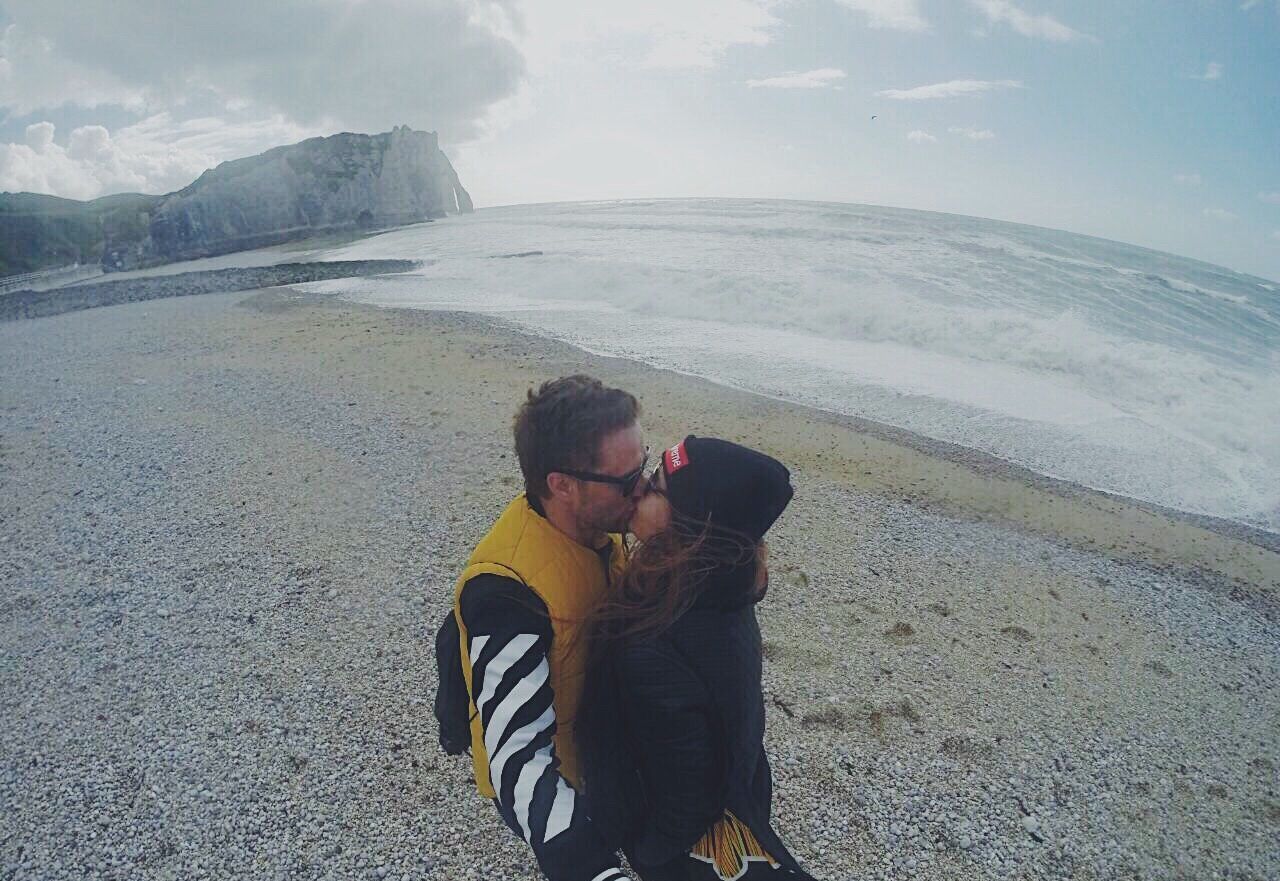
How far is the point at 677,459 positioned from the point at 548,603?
541 millimetres

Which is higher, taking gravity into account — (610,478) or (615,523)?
(610,478)

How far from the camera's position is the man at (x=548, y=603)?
1828 millimetres

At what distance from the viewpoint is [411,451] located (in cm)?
984

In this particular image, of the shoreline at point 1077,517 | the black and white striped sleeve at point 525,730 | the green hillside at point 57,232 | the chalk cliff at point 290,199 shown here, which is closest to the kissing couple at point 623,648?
the black and white striped sleeve at point 525,730

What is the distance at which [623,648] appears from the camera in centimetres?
185

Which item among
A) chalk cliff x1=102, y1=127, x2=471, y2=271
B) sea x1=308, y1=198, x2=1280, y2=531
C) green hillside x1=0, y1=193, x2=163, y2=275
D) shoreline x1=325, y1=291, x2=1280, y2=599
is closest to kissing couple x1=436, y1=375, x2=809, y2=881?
shoreline x1=325, y1=291, x2=1280, y2=599

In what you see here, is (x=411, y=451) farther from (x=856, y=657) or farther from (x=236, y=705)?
(x=856, y=657)

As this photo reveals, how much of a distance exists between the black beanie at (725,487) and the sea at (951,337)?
10.8m

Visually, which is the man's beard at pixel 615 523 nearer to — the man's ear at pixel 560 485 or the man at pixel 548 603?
the man at pixel 548 603

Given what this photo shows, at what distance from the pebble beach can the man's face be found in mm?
2963

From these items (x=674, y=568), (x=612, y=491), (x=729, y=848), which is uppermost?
(x=612, y=491)

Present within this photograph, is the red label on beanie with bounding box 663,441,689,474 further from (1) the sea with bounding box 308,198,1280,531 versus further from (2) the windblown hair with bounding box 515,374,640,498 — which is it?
(1) the sea with bounding box 308,198,1280,531

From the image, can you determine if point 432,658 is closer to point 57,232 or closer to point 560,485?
point 560,485

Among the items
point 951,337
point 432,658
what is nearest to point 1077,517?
point 432,658
